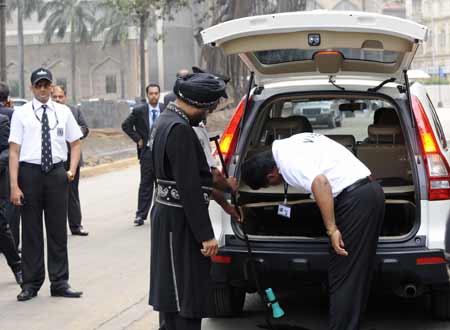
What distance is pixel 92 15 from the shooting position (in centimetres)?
8250

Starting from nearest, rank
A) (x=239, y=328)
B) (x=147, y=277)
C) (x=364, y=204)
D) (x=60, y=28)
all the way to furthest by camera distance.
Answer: (x=364, y=204) < (x=239, y=328) < (x=147, y=277) < (x=60, y=28)

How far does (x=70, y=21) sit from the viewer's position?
79.7 m

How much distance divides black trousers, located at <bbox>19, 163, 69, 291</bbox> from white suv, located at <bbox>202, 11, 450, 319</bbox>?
152 centimetres

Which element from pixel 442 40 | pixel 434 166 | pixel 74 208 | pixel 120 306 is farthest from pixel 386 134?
pixel 442 40

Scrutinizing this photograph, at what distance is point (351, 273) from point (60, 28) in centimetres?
7723

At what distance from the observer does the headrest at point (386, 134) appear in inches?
286

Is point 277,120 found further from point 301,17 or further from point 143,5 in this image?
point 143,5

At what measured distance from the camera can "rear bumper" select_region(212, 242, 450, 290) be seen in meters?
5.81

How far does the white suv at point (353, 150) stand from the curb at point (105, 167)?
1167 centimetres

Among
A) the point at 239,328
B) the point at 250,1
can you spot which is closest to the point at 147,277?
the point at 239,328

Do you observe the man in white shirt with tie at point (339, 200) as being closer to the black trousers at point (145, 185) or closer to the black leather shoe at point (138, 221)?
→ the black trousers at point (145, 185)

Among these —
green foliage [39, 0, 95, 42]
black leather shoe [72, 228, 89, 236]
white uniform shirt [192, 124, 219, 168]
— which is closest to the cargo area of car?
white uniform shirt [192, 124, 219, 168]

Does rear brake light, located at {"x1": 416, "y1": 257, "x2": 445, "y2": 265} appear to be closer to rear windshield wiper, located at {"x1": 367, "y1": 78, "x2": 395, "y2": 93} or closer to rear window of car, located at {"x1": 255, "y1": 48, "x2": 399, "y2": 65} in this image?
rear windshield wiper, located at {"x1": 367, "y1": 78, "x2": 395, "y2": 93}

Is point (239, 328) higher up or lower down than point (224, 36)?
lower down
